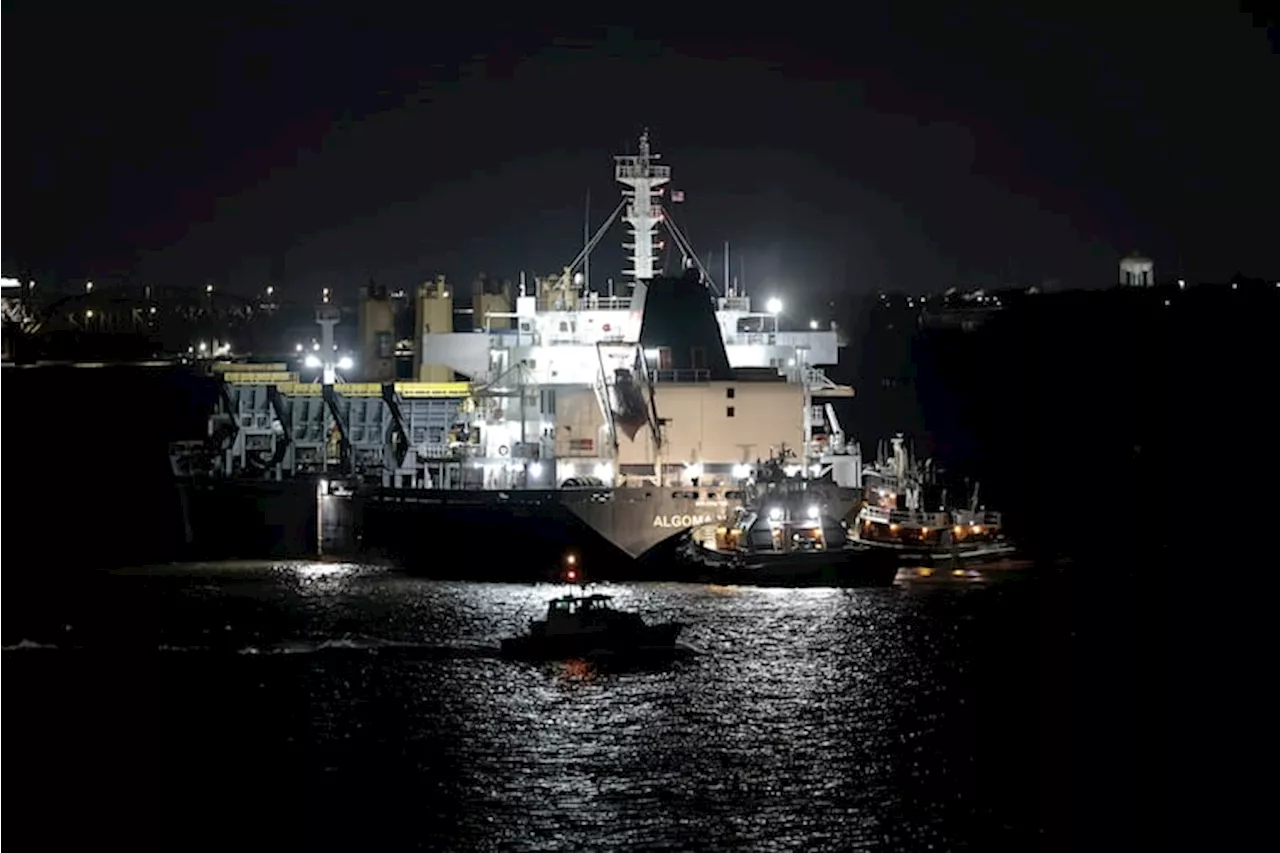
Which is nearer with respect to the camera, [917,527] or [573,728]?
[573,728]

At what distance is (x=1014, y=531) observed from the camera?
5478 cm

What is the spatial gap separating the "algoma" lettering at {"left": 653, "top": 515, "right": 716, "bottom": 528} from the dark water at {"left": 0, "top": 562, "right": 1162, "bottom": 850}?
334 cm

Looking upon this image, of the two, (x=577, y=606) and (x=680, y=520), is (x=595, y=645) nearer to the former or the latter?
(x=577, y=606)

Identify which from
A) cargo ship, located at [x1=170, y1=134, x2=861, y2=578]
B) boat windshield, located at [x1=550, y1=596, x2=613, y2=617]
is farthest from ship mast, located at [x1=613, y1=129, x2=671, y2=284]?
boat windshield, located at [x1=550, y1=596, x2=613, y2=617]

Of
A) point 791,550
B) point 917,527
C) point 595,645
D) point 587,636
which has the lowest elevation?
point 595,645

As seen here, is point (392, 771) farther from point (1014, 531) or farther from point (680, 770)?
point (1014, 531)

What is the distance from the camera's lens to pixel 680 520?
131ft

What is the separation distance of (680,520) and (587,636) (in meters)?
10.3

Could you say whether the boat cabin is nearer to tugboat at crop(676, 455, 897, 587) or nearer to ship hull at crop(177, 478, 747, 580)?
tugboat at crop(676, 455, 897, 587)

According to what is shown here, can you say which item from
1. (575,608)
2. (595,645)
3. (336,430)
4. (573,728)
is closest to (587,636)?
(595,645)

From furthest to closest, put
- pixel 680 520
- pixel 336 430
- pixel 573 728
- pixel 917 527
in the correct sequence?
pixel 336 430
pixel 917 527
pixel 680 520
pixel 573 728

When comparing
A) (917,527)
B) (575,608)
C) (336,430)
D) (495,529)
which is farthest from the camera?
(336,430)

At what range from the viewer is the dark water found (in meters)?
20.9

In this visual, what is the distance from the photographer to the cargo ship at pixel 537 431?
135 ft
